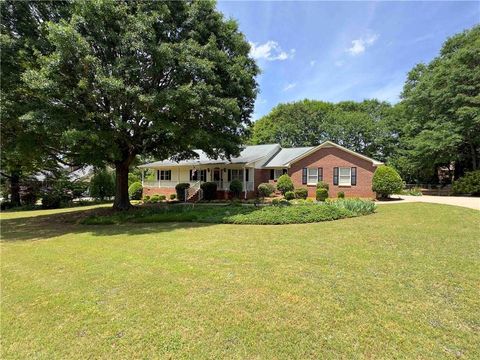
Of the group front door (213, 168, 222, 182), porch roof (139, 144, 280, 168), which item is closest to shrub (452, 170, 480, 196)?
porch roof (139, 144, 280, 168)

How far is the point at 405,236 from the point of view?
28.8ft

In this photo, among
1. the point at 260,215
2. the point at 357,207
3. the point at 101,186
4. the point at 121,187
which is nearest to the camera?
the point at 260,215

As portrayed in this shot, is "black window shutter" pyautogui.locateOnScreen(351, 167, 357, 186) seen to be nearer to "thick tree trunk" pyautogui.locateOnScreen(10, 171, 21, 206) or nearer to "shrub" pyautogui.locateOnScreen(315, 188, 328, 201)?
"shrub" pyautogui.locateOnScreen(315, 188, 328, 201)

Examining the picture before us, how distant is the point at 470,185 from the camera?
23.7m

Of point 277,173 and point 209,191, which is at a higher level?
point 277,173

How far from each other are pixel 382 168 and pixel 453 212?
8420mm

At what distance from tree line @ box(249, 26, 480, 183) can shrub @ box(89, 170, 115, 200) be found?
15768mm

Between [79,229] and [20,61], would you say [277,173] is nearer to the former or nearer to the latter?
[79,229]

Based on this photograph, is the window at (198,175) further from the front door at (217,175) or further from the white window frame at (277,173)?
the white window frame at (277,173)

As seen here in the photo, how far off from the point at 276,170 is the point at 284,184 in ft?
10.6

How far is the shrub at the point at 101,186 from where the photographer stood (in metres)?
28.4

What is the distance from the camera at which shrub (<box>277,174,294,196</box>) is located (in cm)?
2462

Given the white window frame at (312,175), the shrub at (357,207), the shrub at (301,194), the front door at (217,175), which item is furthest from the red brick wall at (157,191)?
the shrub at (357,207)

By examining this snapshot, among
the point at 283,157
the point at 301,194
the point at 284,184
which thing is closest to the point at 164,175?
the point at 283,157
